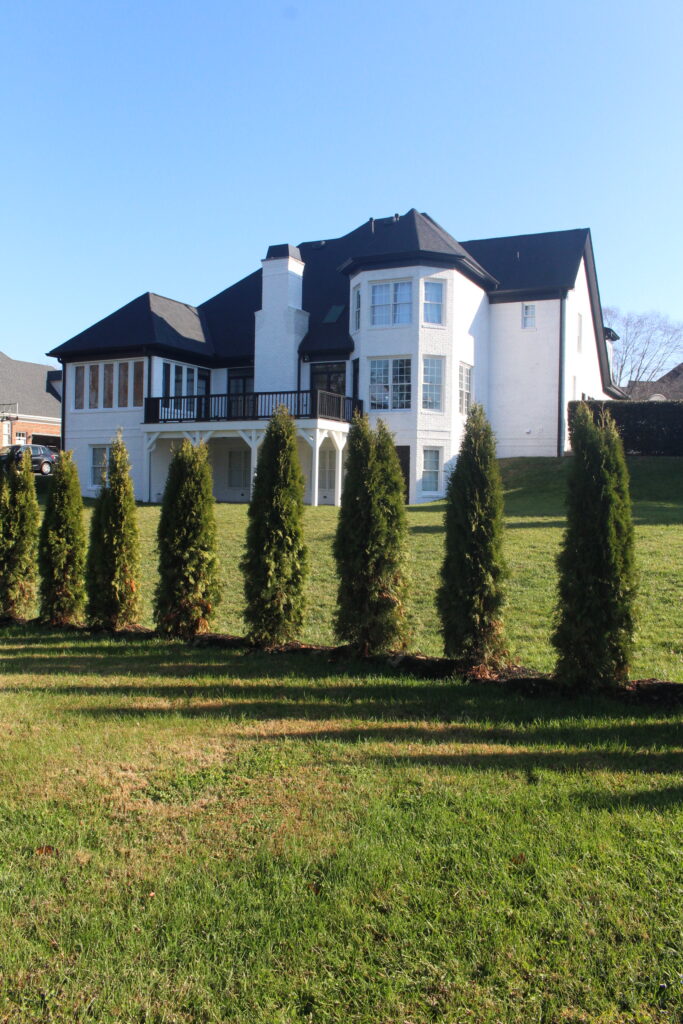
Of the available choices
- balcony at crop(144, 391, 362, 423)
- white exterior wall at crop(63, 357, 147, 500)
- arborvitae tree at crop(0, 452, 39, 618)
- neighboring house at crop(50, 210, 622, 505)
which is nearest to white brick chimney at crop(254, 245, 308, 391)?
neighboring house at crop(50, 210, 622, 505)

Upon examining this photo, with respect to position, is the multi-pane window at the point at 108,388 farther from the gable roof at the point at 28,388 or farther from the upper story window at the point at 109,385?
the gable roof at the point at 28,388

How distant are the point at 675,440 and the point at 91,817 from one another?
1028 inches

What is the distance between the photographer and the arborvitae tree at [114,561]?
869 cm

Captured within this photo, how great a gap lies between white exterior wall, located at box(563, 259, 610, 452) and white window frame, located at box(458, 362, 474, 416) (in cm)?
369

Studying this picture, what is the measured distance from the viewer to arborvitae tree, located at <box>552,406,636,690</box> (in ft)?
19.6

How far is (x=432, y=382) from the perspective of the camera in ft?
82.8

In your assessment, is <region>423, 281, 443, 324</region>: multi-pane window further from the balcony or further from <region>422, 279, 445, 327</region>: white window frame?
the balcony

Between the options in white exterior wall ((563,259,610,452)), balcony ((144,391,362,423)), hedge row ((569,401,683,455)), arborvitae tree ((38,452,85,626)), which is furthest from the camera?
white exterior wall ((563,259,610,452))

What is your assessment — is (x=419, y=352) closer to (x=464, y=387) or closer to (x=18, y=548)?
(x=464, y=387)

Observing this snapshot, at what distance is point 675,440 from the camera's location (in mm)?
26359

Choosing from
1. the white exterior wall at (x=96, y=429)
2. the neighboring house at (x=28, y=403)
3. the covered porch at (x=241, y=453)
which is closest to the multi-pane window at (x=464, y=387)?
the covered porch at (x=241, y=453)

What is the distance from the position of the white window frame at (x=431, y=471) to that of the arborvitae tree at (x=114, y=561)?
1693 cm

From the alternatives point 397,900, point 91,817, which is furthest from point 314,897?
point 91,817

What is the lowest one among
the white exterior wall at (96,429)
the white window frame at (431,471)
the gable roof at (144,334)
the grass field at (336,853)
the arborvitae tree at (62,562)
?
the grass field at (336,853)
